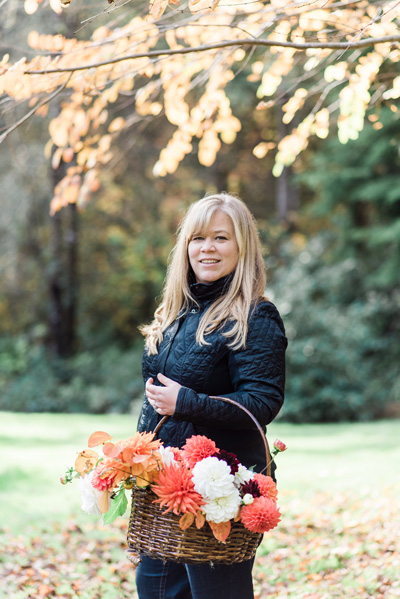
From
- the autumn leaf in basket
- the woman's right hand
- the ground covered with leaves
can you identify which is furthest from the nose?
the ground covered with leaves

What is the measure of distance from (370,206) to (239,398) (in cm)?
1250

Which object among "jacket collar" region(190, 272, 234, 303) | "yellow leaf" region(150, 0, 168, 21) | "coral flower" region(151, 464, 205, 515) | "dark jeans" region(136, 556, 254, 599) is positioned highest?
"yellow leaf" region(150, 0, 168, 21)

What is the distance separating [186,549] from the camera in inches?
80.2

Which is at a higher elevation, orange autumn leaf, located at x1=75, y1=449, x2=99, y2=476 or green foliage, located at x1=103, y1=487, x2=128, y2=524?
orange autumn leaf, located at x1=75, y1=449, x2=99, y2=476

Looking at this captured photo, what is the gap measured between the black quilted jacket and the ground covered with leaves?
169cm

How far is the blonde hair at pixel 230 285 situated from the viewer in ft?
7.80

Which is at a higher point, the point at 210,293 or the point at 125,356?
the point at 210,293

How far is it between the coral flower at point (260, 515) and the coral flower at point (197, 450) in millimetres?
208

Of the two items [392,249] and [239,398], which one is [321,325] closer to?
[392,249]

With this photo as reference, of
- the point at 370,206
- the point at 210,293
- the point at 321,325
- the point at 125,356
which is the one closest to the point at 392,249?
the point at 370,206

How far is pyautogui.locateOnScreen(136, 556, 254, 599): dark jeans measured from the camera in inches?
86.2

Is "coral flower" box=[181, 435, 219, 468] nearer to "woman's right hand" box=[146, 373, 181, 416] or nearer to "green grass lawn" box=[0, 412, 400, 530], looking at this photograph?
"woman's right hand" box=[146, 373, 181, 416]

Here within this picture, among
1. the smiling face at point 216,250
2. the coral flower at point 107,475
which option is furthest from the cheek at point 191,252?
the coral flower at point 107,475

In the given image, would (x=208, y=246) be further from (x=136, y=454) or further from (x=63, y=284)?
(x=63, y=284)
